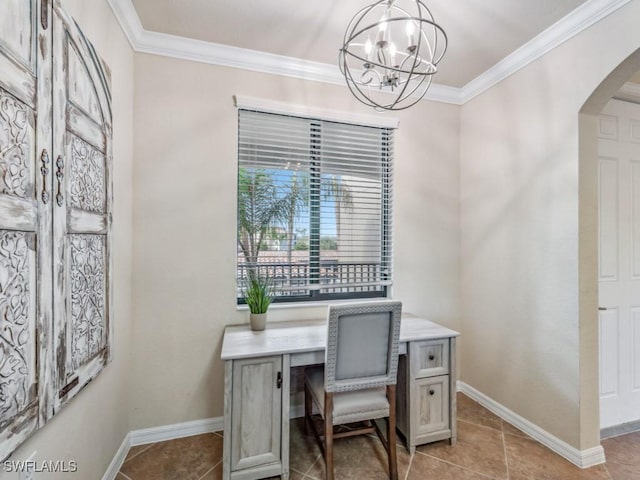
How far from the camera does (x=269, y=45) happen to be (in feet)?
7.34

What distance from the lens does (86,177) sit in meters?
1.42

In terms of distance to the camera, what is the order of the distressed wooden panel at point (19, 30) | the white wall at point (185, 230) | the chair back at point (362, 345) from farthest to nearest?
1. the white wall at point (185, 230)
2. the chair back at point (362, 345)
3. the distressed wooden panel at point (19, 30)

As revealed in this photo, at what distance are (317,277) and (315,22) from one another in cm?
181

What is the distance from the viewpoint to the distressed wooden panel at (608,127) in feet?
7.20

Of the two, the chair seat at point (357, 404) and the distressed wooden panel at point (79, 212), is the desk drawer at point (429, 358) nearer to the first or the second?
the chair seat at point (357, 404)

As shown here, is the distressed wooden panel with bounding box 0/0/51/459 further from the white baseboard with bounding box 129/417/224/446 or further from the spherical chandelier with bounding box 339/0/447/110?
the white baseboard with bounding box 129/417/224/446

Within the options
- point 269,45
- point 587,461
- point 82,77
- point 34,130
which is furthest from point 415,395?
point 269,45

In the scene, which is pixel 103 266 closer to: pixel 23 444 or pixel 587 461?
pixel 23 444

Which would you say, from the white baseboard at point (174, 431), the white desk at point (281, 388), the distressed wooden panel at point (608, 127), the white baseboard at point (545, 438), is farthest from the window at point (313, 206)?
the distressed wooden panel at point (608, 127)

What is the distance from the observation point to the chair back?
1.67m

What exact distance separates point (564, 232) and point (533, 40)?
1.37 metres

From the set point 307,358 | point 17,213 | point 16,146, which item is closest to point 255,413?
point 307,358

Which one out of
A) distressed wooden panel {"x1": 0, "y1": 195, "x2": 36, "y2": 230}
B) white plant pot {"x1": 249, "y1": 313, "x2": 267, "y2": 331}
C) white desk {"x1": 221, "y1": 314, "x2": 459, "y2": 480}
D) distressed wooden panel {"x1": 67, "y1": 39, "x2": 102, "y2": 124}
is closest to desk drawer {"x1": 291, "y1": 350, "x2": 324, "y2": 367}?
white desk {"x1": 221, "y1": 314, "x2": 459, "y2": 480}

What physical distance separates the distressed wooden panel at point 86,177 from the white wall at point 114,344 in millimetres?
248
